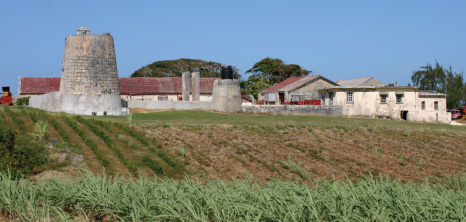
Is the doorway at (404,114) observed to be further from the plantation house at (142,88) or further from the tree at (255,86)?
the tree at (255,86)

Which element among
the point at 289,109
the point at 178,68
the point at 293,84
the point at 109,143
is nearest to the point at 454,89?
the point at 293,84

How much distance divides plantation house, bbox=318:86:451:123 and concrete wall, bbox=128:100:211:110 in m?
10.6

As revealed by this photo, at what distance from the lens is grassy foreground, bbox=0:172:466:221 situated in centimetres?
739

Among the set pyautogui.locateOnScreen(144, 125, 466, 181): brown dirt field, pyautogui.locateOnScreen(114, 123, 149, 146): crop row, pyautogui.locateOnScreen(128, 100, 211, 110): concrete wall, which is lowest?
pyautogui.locateOnScreen(144, 125, 466, 181): brown dirt field

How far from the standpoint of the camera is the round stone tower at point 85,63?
3002cm

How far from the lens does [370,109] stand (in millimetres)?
41125

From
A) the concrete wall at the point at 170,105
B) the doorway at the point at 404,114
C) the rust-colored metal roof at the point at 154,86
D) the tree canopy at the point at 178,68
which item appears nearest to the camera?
the concrete wall at the point at 170,105

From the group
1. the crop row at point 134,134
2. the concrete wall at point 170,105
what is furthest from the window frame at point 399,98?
the crop row at point 134,134

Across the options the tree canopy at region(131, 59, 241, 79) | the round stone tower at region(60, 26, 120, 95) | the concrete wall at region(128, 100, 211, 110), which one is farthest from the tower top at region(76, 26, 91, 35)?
the tree canopy at region(131, 59, 241, 79)

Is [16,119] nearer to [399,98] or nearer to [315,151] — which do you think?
[315,151]

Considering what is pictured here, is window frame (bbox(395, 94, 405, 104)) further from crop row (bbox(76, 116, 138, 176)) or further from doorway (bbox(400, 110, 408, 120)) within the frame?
crop row (bbox(76, 116, 138, 176))

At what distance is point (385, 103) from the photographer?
41.3m

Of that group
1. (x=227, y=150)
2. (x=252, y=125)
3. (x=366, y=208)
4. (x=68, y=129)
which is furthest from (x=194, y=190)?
(x=252, y=125)

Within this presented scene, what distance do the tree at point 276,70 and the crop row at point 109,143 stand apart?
52985 mm
